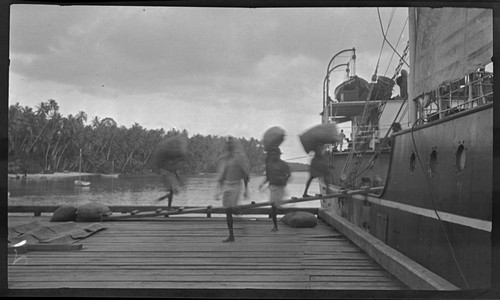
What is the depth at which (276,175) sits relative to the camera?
255 centimetres

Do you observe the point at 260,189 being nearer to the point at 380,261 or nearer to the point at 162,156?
the point at 162,156

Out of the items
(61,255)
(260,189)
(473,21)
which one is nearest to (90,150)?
(260,189)

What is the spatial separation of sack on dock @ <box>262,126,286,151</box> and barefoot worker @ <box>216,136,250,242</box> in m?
0.13

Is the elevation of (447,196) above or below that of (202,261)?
above

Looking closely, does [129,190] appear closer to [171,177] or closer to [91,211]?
[171,177]

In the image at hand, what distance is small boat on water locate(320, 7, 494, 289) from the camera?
3.30 m

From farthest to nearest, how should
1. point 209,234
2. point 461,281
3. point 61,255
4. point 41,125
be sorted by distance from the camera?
point 209,234, point 61,255, point 461,281, point 41,125

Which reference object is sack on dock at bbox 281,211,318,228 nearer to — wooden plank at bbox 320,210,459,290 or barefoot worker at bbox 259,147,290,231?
wooden plank at bbox 320,210,459,290

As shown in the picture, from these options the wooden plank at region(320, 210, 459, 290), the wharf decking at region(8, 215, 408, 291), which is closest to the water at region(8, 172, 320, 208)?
the wharf decking at region(8, 215, 408, 291)

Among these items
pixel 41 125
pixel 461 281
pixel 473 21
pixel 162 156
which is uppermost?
pixel 473 21

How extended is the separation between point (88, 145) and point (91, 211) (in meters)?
2.61

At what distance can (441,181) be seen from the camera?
4359 millimetres

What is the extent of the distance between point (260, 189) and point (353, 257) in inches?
89.4

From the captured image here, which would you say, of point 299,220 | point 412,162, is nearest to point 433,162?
point 412,162
